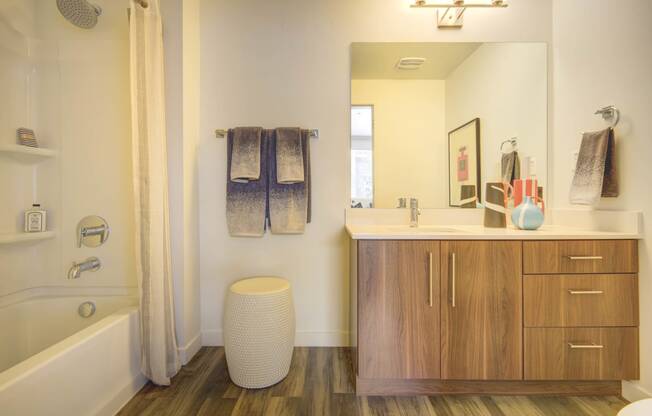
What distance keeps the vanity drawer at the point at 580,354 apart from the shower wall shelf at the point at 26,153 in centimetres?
262

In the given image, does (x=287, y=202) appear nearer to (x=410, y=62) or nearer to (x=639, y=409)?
(x=410, y=62)

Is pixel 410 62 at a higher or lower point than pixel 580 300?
higher

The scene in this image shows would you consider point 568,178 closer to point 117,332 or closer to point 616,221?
point 616,221

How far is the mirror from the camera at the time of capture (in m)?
1.79

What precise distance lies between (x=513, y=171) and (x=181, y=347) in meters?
2.26

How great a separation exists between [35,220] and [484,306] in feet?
7.87

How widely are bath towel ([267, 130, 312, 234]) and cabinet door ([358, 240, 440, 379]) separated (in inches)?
20.6

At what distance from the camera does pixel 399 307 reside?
1303 mm

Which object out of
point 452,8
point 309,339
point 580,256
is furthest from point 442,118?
point 309,339

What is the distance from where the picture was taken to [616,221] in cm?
137

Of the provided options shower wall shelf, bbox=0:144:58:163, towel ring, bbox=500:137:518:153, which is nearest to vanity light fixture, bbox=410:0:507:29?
towel ring, bbox=500:137:518:153

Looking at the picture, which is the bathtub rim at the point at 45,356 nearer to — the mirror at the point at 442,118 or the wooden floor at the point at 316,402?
the wooden floor at the point at 316,402

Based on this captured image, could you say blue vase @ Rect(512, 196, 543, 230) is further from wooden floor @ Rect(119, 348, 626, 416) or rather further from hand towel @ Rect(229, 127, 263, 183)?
hand towel @ Rect(229, 127, 263, 183)

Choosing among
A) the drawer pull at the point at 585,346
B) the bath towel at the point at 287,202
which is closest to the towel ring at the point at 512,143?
the drawer pull at the point at 585,346
